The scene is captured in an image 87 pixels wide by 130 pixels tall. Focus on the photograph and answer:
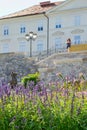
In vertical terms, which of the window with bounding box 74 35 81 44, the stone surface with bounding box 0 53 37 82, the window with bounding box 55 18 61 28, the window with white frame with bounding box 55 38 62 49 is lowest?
the stone surface with bounding box 0 53 37 82

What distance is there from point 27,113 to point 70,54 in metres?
22.1

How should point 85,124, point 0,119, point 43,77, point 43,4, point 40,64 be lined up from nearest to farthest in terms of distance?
1. point 85,124
2. point 0,119
3. point 43,77
4. point 40,64
5. point 43,4

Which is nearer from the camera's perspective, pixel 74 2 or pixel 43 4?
pixel 74 2

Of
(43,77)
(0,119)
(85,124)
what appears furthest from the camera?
(43,77)

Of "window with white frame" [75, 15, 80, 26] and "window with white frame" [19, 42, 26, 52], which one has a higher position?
"window with white frame" [75, 15, 80, 26]

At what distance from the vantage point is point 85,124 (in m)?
6.16

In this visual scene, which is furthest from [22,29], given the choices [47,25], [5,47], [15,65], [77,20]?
[15,65]

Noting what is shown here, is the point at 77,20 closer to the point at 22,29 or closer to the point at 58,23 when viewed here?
the point at 58,23

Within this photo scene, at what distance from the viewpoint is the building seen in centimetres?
4997

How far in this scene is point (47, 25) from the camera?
52.0 metres

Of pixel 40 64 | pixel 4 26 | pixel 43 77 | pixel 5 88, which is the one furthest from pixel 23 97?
pixel 4 26

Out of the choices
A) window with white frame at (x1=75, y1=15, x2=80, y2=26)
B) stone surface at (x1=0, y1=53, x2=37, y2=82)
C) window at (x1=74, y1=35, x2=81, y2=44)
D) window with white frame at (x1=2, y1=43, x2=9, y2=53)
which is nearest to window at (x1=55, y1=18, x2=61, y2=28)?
window with white frame at (x1=75, y1=15, x2=80, y2=26)

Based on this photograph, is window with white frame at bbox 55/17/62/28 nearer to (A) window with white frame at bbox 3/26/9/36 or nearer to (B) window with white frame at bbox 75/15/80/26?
(B) window with white frame at bbox 75/15/80/26

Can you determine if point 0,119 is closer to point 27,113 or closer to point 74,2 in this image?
point 27,113
